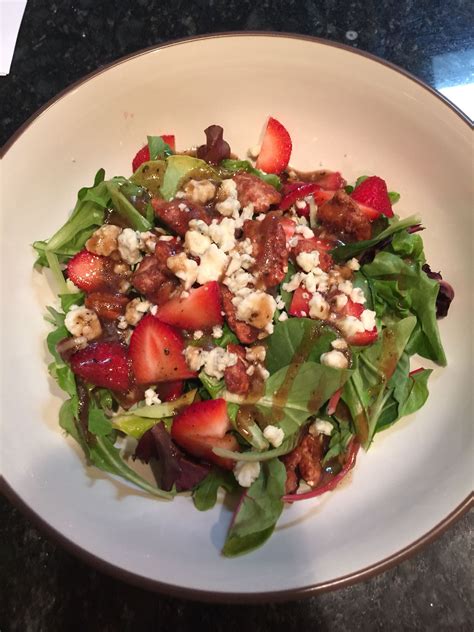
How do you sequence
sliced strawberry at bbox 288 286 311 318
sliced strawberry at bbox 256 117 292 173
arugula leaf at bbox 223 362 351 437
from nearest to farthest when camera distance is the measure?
arugula leaf at bbox 223 362 351 437 < sliced strawberry at bbox 288 286 311 318 < sliced strawberry at bbox 256 117 292 173

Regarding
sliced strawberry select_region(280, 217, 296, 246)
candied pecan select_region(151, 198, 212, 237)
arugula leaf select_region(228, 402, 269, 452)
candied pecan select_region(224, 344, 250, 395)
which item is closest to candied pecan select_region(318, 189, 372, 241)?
sliced strawberry select_region(280, 217, 296, 246)

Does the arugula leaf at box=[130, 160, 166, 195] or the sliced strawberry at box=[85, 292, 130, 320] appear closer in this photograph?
the sliced strawberry at box=[85, 292, 130, 320]

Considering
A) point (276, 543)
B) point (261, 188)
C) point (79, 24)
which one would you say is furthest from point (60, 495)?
point (79, 24)

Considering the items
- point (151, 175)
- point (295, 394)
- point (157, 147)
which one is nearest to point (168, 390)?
point (295, 394)

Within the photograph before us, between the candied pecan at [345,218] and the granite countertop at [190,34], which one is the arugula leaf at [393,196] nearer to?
the candied pecan at [345,218]

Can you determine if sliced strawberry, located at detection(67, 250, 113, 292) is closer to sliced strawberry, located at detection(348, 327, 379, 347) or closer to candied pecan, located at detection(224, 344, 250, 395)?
candied pecan, located at detection(224, 344, 250, 395)

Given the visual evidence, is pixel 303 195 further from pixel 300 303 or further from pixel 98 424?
pixel 98 424

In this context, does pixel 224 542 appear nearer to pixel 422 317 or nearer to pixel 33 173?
pixel 422 317
